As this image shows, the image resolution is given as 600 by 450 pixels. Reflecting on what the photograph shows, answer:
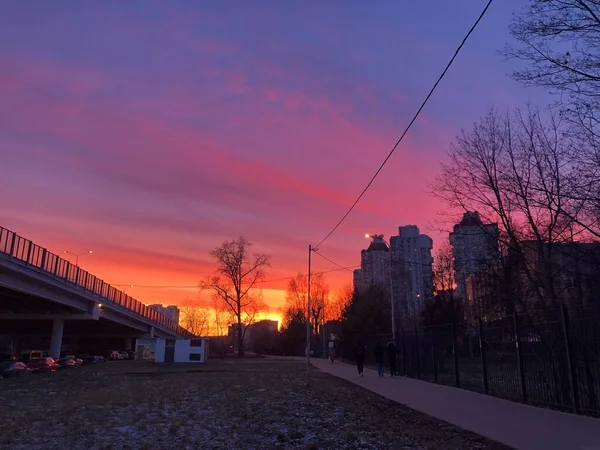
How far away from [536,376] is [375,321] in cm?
Result: 3621

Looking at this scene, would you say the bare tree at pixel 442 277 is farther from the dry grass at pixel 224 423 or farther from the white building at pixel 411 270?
the dry grass at pixel 224 423

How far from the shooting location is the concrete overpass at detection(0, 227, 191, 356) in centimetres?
3756

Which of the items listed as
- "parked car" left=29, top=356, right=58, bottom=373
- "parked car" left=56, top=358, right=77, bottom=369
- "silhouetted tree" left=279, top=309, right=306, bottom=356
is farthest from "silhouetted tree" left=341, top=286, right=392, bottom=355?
"silhouetted tree" left=279, top=309, right=306, bottom=356

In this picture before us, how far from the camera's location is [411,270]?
7369 centimetres

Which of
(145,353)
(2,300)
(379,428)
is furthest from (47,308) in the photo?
(379,428)

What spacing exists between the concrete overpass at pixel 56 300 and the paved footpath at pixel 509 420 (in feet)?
98.9

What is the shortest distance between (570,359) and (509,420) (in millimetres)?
2211

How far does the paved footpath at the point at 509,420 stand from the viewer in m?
8.93

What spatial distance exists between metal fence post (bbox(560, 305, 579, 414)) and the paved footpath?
17.5 inches

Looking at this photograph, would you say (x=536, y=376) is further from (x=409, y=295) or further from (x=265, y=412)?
(x=409, y=295)

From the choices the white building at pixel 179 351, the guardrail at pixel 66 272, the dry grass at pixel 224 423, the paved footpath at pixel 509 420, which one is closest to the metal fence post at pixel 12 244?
the guardrail at pixel 66 272

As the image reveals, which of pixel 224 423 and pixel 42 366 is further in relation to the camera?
pixel 42 366

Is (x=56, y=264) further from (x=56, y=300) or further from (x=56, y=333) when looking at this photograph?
(x=56, y=333)

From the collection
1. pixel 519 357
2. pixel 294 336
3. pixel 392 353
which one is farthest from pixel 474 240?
pixel 294 336
